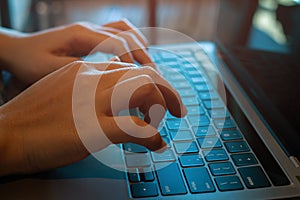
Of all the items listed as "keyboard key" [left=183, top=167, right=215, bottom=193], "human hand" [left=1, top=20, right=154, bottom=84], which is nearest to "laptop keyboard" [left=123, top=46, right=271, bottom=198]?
"keyboard key" [left=183, top=167, right=215, bottom=193]

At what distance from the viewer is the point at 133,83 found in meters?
0.45

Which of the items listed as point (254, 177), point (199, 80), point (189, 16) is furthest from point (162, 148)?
point (189, 16)

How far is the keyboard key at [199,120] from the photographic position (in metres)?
0.58

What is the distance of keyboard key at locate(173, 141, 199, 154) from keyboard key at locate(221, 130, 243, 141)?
0.05 metres

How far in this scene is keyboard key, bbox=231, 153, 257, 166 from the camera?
495mm

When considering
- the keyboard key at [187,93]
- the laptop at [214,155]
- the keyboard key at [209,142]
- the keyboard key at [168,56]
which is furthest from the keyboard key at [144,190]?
the keyboard key at [168,56]

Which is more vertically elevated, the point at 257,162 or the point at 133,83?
the point at 133,83

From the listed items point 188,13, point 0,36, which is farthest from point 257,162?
point 188,13

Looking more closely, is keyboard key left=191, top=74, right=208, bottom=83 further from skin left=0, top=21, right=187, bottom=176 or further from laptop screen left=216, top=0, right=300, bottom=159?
skin left=0, top=21, right=187, bottom=176

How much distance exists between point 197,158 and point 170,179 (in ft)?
0.18

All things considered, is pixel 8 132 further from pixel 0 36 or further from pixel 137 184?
pixel 0 36

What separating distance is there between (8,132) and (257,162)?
31cm

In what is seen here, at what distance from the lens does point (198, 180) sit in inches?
18.4

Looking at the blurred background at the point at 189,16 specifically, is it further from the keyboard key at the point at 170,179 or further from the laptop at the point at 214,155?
the keyboard key at the point at 170,179
